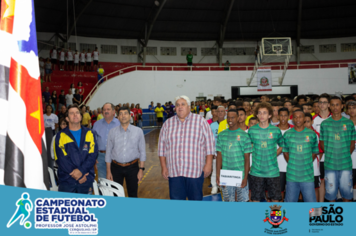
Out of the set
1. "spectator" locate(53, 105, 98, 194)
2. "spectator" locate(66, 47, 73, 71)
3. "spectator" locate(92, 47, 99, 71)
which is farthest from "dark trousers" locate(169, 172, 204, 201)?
"spectator" locate(92, 47, 99, 71)

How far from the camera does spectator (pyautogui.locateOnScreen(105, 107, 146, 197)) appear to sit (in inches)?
159

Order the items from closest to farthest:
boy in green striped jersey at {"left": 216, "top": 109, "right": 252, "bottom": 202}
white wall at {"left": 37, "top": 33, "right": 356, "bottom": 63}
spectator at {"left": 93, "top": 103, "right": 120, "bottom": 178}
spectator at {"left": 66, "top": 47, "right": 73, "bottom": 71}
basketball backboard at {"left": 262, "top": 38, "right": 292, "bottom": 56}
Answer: boy in green striped jersey at {"left": 216, "top": 109, "right": 252, "bottom": 202}
spectator at {"left": 93, "top": 103, "right": 120, "bottom": 178}
basketball backboard at {"left": 262, "top": 38, "right": 292, "bottom": 56}
spectator at {"left": 66, "top": 47, "right": 73, "bottom": 71}
white wall at {"left": 37, "top": 33, "right": 356, "bottom": 63}

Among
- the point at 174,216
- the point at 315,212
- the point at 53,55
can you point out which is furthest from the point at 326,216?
the point at 53,55

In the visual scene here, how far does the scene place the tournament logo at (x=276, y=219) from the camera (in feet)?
6.16

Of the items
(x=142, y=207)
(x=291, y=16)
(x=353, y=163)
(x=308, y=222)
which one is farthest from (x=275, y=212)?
(x=291, y=16)

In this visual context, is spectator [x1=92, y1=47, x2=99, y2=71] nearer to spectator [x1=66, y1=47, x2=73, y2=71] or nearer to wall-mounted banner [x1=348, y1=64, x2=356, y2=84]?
spectator [x1=66, y1=47, x2=73, y2=71]

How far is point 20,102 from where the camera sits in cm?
210

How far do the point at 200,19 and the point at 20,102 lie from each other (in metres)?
22.8

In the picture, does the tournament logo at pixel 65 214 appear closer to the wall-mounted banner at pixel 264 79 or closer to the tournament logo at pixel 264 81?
the wall-mounted banner at pixel 264 79

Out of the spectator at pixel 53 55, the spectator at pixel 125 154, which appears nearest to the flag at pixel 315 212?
the spectator at pixel 125 154

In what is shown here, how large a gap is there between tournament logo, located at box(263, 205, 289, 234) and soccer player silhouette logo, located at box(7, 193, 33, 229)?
5.25 ft

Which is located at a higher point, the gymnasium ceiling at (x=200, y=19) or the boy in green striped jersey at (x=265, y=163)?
the gymnasium ceiling at (x=200, y=19)

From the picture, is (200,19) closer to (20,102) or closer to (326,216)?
(20,102)

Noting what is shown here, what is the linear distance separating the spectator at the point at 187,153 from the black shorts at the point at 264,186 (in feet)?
2.43
